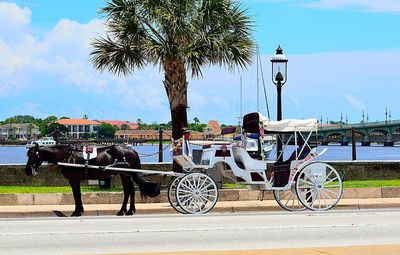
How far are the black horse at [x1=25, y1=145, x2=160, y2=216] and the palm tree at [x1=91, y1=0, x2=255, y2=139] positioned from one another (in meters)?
7.75

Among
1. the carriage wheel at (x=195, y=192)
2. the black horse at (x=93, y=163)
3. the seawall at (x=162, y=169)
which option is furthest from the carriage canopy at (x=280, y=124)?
the seawall at (x=162, y=169)

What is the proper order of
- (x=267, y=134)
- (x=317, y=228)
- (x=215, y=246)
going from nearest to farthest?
(x=215, y=246), (x=317, y=228), (x=267, y=134)

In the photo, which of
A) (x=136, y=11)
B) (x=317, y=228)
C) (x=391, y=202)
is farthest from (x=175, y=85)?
(x=317, y=228)

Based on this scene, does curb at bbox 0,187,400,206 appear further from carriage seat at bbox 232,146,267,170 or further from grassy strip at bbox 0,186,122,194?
carriage seat at bbox 232,146,267,170

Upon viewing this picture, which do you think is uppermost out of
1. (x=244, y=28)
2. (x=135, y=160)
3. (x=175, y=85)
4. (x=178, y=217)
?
(x=244, y=28)

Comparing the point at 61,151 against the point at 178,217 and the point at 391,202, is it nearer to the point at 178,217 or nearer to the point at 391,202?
the point at 178,217

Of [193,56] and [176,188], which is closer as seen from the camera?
[176,188]

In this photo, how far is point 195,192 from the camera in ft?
61.6

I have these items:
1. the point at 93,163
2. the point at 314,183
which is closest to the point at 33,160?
the point at 93,163

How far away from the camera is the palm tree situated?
27.5 metres

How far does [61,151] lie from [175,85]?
891 centimetres

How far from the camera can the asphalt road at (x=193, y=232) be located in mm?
12344

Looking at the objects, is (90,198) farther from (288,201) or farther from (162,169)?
(162,169)

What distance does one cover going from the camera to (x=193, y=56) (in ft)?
90.9
